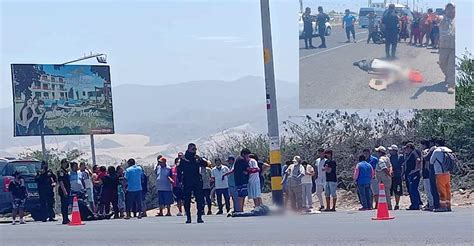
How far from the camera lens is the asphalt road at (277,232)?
1553cm

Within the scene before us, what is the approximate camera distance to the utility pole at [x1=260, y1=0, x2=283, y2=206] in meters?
23.8

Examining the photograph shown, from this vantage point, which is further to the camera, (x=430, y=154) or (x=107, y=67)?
(x=107, y=67)

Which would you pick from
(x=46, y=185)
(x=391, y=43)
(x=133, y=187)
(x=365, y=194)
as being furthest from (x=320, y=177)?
(x=46, y=185)

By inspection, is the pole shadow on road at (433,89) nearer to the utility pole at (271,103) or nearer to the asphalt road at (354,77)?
the asphalt road at (354,77)

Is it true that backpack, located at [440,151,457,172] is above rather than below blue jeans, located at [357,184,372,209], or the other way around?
above

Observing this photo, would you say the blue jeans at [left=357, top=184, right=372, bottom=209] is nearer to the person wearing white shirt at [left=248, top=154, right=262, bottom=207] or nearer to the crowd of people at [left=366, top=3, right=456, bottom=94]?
the person wearing white shirt at [left=248, top=154, right=262, bottom=207]

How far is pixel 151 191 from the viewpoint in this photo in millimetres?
34188

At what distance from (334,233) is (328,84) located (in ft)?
48.8

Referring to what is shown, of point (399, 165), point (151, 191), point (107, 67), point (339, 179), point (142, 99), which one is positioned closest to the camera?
point (399, 165)

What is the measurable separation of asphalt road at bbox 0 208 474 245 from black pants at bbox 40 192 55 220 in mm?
3436

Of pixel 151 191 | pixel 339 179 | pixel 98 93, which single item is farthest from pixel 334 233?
pixel 98 93

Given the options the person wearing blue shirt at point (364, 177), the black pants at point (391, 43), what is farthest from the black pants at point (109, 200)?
the black pants at point (391, 43)

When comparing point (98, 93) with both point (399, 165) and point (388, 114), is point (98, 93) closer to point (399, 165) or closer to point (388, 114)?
point (388, 114)

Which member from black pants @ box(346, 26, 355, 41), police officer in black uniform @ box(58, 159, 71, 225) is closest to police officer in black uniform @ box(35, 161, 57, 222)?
police officer in black uniform @ box(58, 159, 71, 225)
